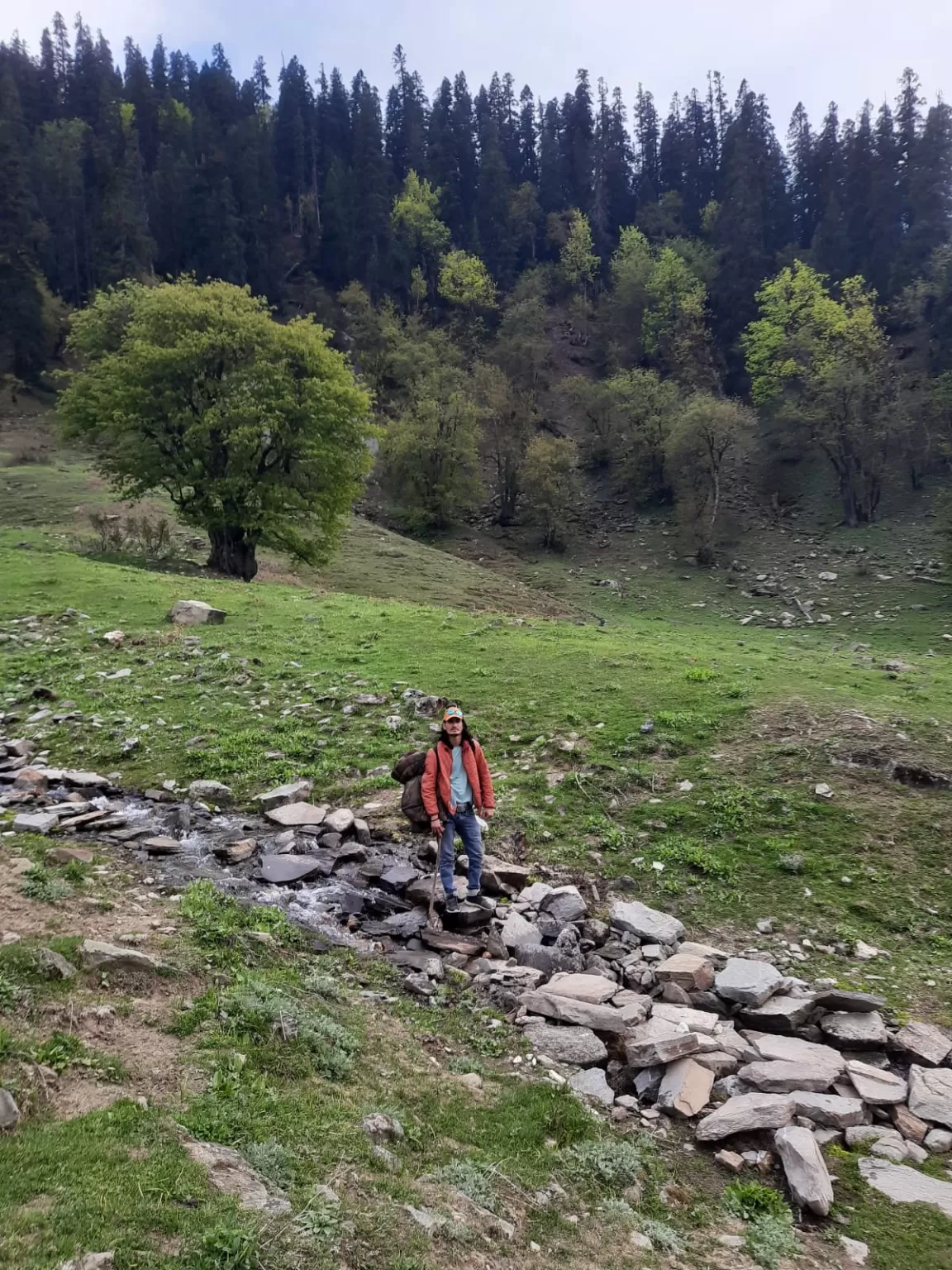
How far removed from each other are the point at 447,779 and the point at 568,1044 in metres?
3.37

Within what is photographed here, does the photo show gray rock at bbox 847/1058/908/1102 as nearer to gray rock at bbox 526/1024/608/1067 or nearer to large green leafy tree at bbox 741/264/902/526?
gray rock at bbox 526/1024/608/1067

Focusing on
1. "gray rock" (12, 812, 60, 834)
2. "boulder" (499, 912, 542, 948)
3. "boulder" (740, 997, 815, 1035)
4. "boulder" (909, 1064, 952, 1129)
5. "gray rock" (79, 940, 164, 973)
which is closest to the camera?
"gray rock" (79, 940, 164, 973)

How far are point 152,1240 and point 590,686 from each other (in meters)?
14.0

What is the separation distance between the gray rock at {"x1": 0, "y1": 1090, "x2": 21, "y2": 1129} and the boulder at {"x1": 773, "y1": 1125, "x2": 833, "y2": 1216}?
521cm

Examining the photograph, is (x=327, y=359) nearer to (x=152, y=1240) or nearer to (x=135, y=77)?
(x=152, y=1240)

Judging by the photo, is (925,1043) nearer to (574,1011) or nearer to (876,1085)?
(876,1085)

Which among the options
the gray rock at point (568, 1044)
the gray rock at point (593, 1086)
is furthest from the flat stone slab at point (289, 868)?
the gray rock at point (593, 1086)

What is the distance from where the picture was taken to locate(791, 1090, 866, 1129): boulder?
6258mm

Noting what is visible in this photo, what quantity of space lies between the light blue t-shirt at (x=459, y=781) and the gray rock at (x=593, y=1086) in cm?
352

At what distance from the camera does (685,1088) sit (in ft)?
21.2

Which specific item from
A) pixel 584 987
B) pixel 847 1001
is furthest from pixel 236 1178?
pixel 847 1001

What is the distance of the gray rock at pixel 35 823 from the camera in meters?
10.0

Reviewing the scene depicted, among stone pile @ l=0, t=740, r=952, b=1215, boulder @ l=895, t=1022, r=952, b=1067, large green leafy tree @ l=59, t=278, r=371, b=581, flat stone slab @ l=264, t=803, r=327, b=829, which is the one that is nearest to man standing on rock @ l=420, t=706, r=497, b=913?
stone pile @ l=0, t=740, r=952, b=1215

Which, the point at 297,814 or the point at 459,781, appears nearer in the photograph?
the point at 459,781
